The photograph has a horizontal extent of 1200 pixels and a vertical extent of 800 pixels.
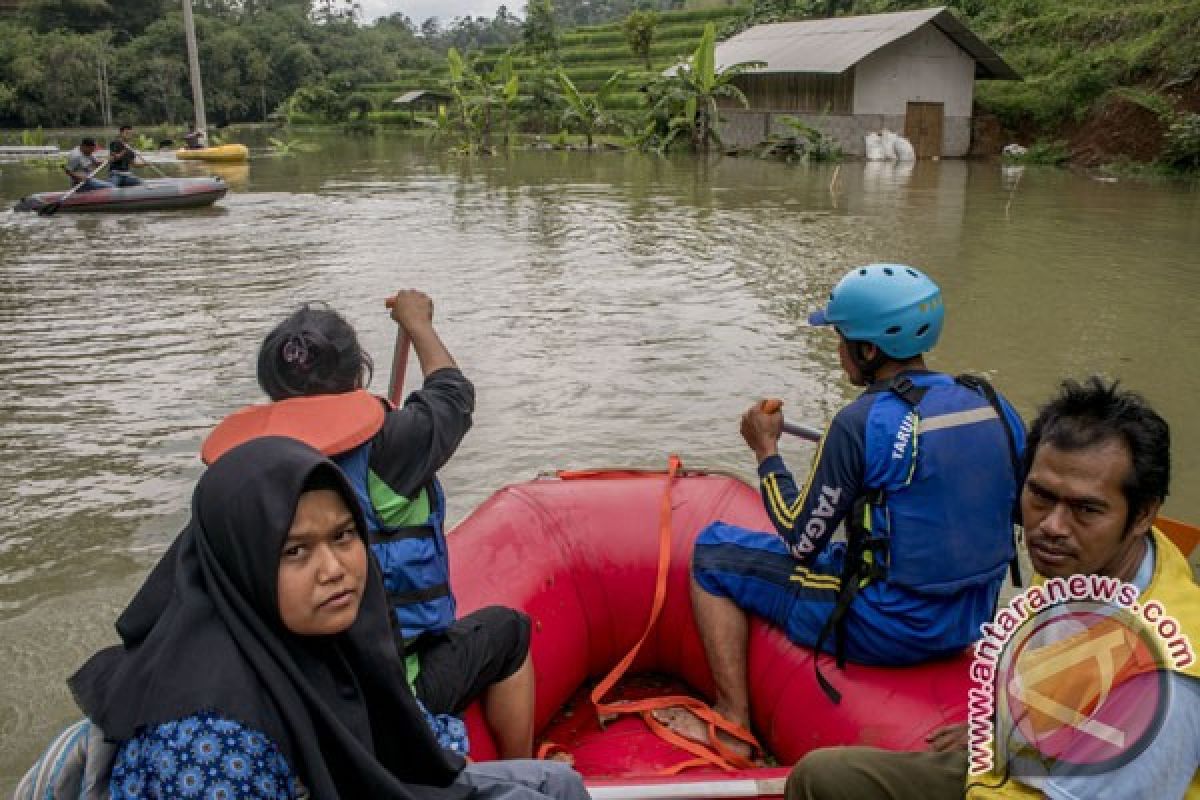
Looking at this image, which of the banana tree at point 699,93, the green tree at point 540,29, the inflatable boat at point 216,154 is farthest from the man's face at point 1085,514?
the green tree at point 540,29

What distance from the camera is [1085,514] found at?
1.50m

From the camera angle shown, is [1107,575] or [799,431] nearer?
[1107,575]

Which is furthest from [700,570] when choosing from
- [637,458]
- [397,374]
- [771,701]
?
[637,458]

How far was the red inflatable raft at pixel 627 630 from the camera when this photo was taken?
7.23ft

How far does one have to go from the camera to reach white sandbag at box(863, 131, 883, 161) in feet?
72.1

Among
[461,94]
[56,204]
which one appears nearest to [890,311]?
[56,204]

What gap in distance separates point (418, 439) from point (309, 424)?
233 millimetres

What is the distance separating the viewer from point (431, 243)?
11.8 m

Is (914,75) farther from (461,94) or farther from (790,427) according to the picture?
(790,427)

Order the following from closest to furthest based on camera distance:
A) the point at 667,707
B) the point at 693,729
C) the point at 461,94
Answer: the point at 693,729, the point at 667,707, the point at 461,94

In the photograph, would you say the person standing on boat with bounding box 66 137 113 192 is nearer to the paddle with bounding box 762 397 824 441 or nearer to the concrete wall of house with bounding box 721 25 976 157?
the paddle with bounding box 762 397 824 441

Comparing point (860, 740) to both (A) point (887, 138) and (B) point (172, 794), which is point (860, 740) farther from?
(A) point (887, 138)

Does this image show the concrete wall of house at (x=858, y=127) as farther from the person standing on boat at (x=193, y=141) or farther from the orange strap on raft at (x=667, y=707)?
the orange strap on raft at (x=667, y=707)

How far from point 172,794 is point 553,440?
13.9 ft
